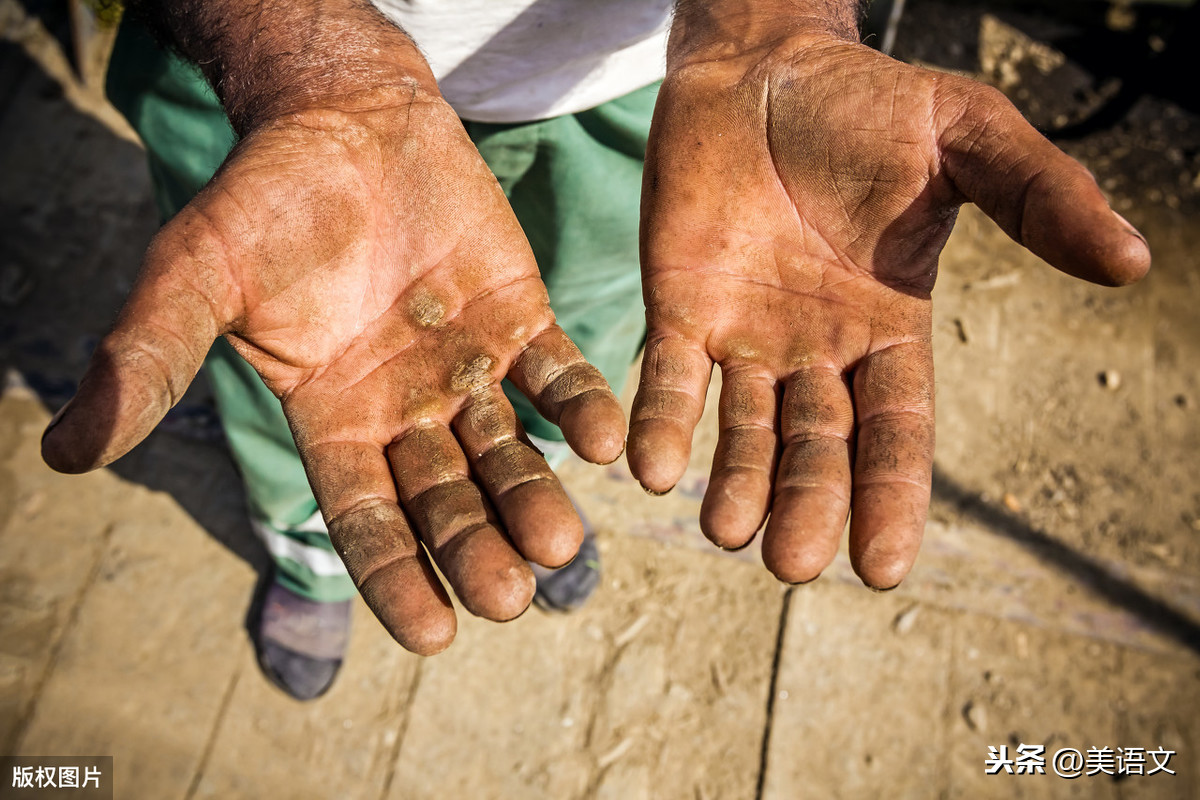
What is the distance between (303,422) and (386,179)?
1.58 ft

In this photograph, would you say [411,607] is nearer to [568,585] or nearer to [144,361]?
[144,361]

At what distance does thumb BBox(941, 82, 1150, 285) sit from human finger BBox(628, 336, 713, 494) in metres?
0.56

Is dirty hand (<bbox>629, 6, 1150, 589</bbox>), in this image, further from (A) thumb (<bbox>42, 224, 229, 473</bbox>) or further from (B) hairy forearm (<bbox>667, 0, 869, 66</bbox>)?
(A) thumb (<bbox>42, 224, 229, 473</bbox>)

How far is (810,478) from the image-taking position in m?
1.35

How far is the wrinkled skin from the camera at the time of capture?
1.23 meters

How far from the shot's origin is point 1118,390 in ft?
9.29

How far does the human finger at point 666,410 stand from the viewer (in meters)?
1.33

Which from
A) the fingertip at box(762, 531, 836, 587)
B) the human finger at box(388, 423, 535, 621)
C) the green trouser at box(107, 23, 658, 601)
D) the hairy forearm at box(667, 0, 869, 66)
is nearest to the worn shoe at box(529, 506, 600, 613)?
the green trouser at box(107, 23, 658, 601)

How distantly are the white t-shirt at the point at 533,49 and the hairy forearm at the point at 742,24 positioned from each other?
0.06m

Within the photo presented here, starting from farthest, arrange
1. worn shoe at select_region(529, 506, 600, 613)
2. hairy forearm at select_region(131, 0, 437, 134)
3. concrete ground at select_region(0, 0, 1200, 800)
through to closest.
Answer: worn shoe at select_region(529, 506, 600, 613) → concrete ground at select_region(0, 0, 1200, 800) → hairy forearm at select_region(131, 0, 437, 134)

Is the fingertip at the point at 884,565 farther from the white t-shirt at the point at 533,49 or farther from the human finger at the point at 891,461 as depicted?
the white t-shirt at the point at 533,49

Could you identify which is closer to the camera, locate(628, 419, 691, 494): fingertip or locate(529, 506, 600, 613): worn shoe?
locate(628, 419, 691, 494): fingertip

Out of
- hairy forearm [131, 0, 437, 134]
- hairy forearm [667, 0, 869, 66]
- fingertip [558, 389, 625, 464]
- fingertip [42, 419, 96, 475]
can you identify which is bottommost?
fingertip [558, 389, 625, 464]

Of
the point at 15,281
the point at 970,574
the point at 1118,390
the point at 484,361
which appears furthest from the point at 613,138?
the point at 15,281
